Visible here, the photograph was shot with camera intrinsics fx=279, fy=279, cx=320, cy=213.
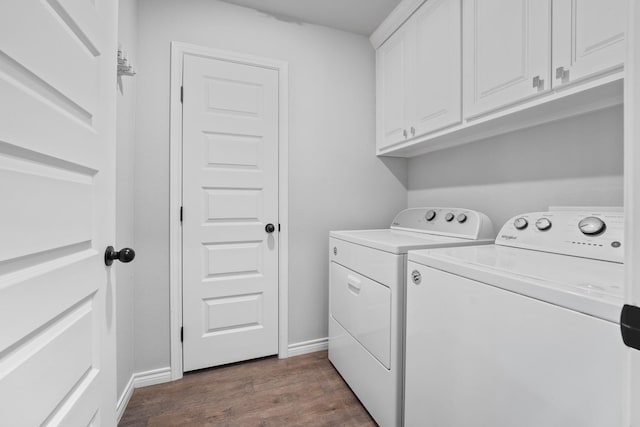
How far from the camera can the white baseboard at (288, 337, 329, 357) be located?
212cm

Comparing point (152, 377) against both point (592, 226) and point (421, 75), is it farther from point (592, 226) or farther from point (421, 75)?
point (421, 75)

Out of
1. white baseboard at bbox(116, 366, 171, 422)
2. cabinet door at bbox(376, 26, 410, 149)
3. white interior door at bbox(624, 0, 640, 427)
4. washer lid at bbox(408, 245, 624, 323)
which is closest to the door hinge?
white interior door at bbox(624, 0, 640, 427)

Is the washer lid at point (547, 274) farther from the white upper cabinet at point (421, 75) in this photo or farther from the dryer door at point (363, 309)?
the white upper cabinet at point (421, 75)

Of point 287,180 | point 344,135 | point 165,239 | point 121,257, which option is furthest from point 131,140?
point 344,135

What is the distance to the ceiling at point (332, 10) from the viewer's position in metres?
1.94

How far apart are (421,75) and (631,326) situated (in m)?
1.78

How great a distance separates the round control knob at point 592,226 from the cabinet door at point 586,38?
53 cm

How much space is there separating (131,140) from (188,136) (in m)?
0.32

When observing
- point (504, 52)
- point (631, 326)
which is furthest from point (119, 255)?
point (504, 52)

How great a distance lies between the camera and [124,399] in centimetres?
155

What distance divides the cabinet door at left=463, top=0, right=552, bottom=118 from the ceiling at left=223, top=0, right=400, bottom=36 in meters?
0.77

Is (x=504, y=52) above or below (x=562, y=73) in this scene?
above

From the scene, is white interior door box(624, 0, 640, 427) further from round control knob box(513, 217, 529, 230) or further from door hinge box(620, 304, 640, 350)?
round control knob box(513, 217, 529, 230)

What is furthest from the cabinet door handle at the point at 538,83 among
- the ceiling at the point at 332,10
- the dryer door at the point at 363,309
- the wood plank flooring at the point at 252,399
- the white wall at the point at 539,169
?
the wood plank flooring at the point at 252,399
